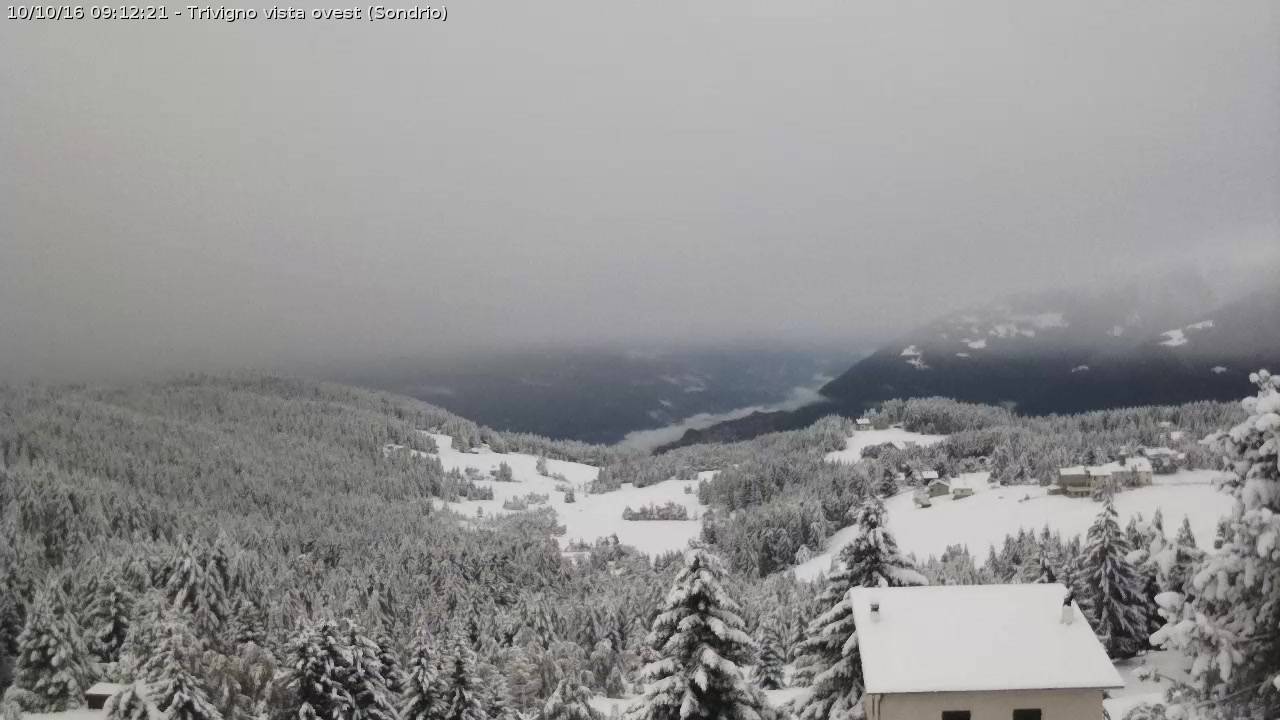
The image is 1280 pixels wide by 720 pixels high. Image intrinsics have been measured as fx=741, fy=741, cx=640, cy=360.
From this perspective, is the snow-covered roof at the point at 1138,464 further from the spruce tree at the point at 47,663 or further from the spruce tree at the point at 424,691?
the spruce tree at the point at 47,663

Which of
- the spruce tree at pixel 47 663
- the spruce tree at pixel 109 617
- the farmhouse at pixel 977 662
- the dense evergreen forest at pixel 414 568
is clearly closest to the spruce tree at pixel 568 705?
the dense evergreen forest at pixel 414 568

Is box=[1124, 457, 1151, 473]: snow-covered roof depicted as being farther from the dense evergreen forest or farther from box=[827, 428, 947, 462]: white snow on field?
box=[827, 428, 947, 462]: white snow on field

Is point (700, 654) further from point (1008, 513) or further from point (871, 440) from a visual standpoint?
point (871, 440)

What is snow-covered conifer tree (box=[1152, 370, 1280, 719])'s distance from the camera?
918cm

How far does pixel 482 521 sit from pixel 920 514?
3339 inches

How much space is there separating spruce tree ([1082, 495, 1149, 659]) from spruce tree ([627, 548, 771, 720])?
3427 cm

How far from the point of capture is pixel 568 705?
1367 inches

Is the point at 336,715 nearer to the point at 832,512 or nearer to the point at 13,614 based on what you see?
the point at 13,614

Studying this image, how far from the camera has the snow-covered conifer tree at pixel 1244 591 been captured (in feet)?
30.1

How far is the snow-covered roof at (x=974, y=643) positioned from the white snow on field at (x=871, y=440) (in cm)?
15928

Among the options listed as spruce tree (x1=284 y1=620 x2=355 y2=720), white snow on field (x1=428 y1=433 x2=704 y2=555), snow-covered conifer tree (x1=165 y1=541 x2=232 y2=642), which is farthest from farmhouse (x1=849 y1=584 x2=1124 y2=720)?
white snow on field (x1=428 y1=433 x2=704 y2=555)

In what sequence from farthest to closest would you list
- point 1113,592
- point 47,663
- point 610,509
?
1. point 610,509
2. point 1113,592
3. point 47,663

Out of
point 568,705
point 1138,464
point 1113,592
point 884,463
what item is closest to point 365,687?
point 568,705

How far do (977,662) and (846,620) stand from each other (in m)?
3.63
